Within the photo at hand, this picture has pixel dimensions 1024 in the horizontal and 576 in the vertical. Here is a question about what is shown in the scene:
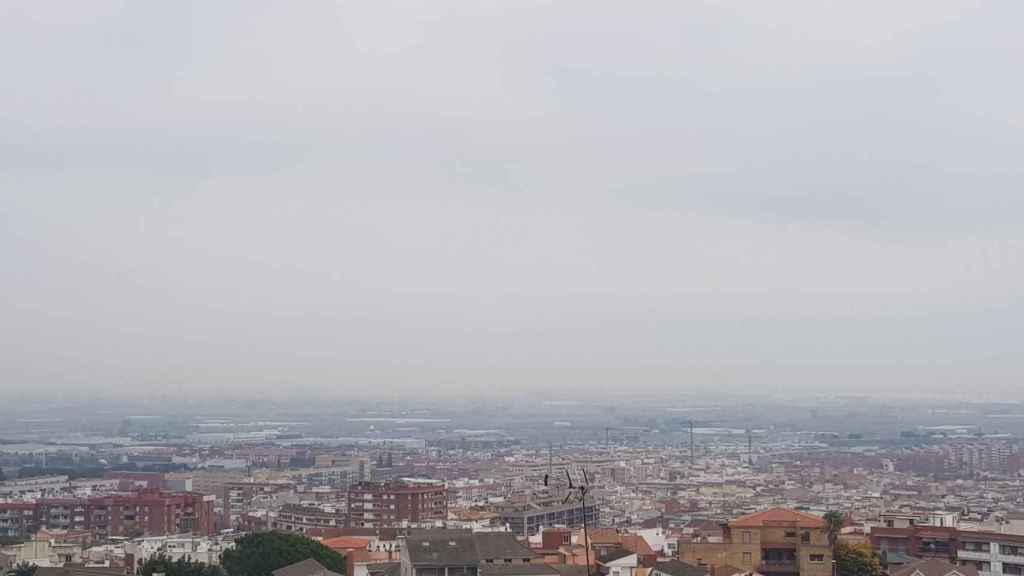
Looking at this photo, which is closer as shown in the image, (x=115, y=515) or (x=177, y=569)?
(x=177, y=569)

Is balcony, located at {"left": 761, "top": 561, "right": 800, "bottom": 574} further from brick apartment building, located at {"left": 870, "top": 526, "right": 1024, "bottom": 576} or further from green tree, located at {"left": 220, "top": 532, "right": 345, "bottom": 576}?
green tree, located at {"left": 220, "top": 532, "right": 345, "bottom": 576}

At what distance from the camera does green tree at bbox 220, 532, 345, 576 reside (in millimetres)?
26578

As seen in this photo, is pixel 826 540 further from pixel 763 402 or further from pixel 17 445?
pixel 763 402

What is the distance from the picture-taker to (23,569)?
28.1 metres

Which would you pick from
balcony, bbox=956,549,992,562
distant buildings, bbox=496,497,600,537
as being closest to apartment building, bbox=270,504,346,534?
distant buildings, bbox=496,497,600,537

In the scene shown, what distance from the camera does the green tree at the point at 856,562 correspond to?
2589 centimetres

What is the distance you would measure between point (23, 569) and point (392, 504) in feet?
66.2

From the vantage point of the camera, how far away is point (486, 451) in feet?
389

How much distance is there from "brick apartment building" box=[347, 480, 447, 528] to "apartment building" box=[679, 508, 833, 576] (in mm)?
20319

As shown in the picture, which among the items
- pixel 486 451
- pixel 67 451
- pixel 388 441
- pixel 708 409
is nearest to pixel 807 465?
pixel 486 451

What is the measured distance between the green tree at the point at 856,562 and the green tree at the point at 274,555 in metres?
10.4

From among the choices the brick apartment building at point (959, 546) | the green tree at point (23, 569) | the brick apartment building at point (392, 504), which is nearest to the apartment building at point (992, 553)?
the brick apartment building at point (959, 546)

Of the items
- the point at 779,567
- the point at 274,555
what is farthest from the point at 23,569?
the point at 779,567

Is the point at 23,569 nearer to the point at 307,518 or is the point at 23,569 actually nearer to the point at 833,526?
the point at 833,526
